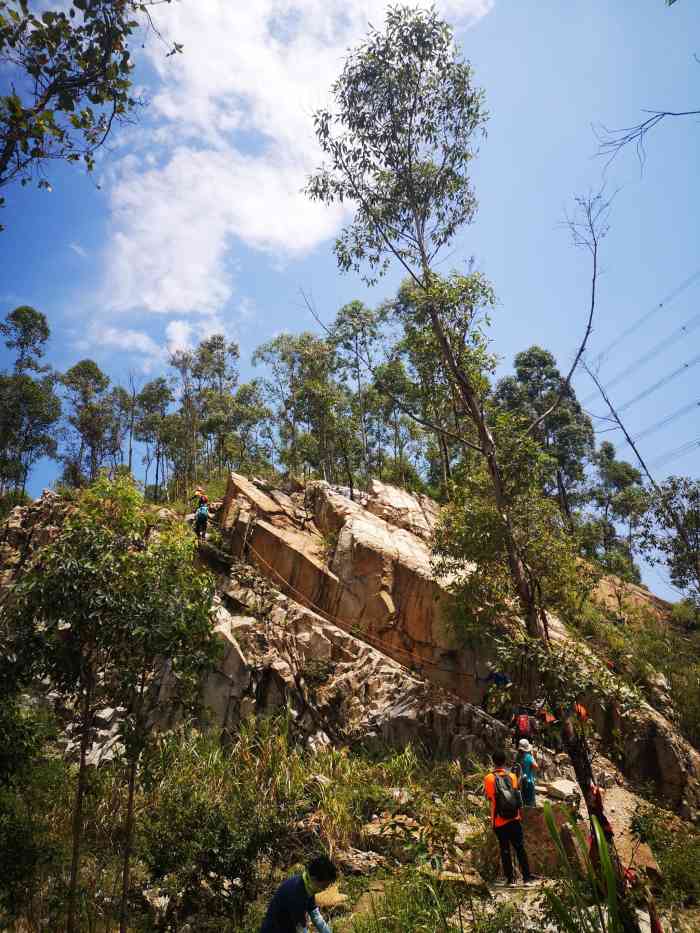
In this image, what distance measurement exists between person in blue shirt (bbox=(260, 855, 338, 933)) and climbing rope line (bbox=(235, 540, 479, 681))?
1114 centimetres

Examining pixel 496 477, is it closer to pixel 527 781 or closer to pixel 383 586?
pixel 527 781

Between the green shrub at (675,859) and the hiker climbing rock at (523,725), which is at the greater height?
the hiker climbing rock at (523,725)

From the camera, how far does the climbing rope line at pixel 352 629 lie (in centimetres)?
1502

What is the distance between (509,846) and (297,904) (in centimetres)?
458

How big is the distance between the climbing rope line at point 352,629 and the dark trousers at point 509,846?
7.37 m

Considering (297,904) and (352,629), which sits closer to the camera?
(297,904)

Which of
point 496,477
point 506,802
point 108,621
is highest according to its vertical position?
point 496,477

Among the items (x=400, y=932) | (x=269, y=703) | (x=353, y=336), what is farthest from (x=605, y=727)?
(x=353, y=336)

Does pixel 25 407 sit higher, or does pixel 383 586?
pixel 25 407

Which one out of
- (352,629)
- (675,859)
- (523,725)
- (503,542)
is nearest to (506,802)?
(675,859)

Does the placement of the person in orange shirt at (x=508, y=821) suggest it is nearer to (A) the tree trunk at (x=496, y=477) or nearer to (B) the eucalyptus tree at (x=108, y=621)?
(A) the tree trunk at (x=496, y=477)

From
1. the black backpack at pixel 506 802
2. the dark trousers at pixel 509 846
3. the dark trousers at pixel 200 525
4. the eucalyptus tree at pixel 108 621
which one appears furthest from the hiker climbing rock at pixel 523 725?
the dark trousers at pixel 200 525

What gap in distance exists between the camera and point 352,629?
52.4ft

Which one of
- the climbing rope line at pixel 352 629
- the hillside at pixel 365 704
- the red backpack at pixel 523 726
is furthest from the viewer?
the climbing rope line at pixel 352 629
